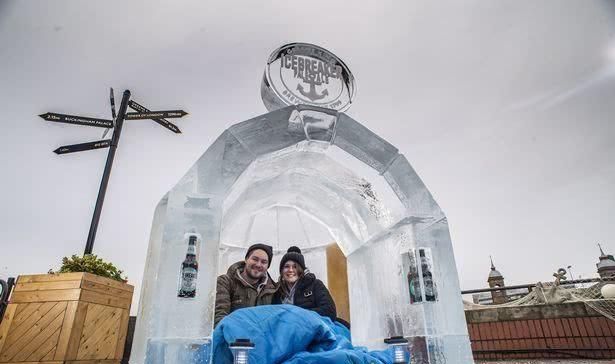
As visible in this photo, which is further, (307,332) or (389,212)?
(389,212)

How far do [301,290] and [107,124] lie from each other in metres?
4.35

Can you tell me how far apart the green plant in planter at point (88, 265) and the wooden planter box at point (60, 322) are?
0.54 feet

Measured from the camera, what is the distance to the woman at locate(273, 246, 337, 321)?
3.59m

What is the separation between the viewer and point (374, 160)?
2.99 meters

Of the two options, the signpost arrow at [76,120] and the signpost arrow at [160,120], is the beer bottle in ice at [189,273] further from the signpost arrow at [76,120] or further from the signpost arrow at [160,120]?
the signpost arrow at [160,120]

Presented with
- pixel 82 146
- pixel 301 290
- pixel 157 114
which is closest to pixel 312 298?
pixel 301 290

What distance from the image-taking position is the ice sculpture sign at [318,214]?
6.39 feet

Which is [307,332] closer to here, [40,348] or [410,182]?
[410,182]

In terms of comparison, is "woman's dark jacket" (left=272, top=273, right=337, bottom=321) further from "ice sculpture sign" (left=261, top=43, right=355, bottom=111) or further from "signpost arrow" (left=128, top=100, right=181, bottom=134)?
"signpost arrow" (left=128, top=100, right=181, bottom=134)

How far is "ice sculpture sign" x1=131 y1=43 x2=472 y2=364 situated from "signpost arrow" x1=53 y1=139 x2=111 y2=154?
3.31 m

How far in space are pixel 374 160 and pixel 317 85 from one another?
1174 millimetres

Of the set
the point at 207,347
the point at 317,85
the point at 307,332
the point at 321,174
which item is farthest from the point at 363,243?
the point at 207,347

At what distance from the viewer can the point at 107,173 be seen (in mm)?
4840

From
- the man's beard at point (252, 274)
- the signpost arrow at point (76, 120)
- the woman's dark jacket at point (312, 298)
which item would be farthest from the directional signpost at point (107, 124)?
the woman's dark jacket at point (312, 298)
